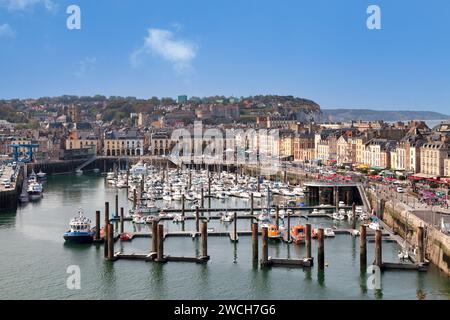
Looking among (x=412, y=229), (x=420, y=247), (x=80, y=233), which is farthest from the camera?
(x=80, y=233)

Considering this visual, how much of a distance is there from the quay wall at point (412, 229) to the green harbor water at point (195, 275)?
575 millimetres

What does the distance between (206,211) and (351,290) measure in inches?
621

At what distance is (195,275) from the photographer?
21.4m

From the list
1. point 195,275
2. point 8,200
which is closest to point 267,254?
point 195,275

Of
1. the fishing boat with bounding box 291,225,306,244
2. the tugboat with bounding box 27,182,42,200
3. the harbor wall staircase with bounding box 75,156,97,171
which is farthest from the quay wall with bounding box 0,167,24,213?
the harbor wall staircase with bounding box 75,156,97,171

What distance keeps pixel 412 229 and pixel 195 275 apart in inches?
337

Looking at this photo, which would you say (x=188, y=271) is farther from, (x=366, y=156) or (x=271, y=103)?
(x=271, y=103)

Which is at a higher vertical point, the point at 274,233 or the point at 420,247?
the point at 420,247

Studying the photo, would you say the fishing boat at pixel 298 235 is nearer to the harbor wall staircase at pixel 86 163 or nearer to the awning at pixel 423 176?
the awning at pixel 423 176

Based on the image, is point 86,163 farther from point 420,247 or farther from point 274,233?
point 420,247

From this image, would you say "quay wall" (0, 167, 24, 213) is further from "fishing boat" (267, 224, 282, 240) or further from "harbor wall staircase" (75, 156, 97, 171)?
"harbor wall staircase" (75, 156, 97, 171)

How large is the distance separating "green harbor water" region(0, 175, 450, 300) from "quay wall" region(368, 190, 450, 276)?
0.58 metres

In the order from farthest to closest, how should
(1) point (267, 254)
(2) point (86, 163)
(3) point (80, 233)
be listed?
(2) point (86, 163)
(3) point (80, 233)
(1) point (267, 254)

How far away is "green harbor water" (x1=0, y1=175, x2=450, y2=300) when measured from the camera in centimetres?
1956
